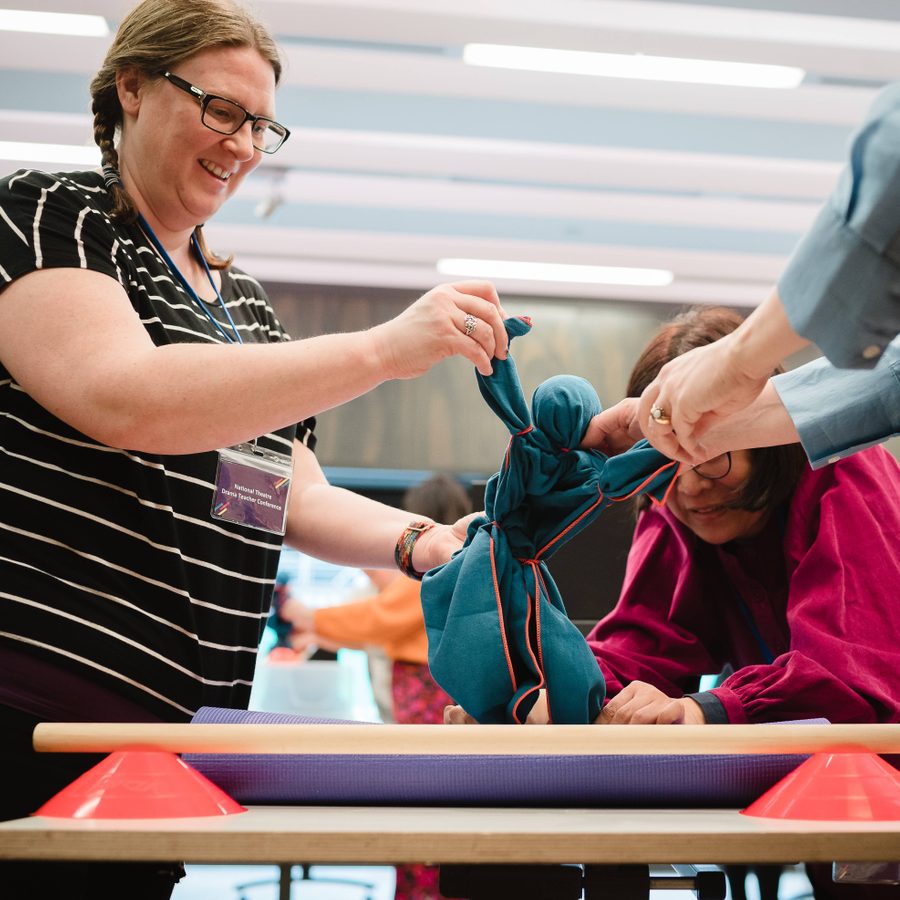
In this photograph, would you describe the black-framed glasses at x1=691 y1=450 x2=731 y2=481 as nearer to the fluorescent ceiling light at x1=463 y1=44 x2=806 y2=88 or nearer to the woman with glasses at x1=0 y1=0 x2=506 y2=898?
the woman with glasses at x1=0 y1=0 x2=506 y2=898

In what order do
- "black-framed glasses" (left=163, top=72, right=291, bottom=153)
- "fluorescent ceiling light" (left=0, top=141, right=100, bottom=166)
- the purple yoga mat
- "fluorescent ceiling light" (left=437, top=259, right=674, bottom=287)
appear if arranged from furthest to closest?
"fluorescent ceiling light" (left=437, top=259, right=674, bottom=287) < "fluorescent ceiling light" (left=0, top=141, right=100, bottom=166) < "black-framed glasses" (left=163, top=72, right=291, bottom=153) < the purple yoga mat

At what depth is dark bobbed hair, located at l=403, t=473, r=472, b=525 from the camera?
337 cm

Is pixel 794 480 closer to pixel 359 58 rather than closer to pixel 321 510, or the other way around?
pixel 321 510

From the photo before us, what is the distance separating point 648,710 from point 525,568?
218mm

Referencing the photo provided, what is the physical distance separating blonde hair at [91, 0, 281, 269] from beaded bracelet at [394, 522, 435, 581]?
54 cm

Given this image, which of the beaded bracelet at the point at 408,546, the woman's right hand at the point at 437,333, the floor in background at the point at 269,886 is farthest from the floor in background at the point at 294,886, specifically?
the woman's right hand at the point at 437,333

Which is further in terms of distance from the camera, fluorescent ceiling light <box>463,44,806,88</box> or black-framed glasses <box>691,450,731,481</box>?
fluorescent ceiling light <box>463,44,806,88</box>

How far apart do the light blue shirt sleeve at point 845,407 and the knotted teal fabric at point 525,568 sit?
16cm

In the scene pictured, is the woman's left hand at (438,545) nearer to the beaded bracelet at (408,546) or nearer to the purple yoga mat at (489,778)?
the beaded bracelet at (408,546)

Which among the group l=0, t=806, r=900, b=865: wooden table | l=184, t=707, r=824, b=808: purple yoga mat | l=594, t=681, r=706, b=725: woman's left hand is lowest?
l=0, t=806, r=900, b=865: wooden table

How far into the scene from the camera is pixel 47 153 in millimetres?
4719

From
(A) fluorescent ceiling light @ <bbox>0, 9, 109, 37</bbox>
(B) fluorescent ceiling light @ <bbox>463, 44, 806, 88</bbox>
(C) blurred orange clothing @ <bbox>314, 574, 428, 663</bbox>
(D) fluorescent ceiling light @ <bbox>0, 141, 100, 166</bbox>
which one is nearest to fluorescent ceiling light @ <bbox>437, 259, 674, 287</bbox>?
(B) fluorescent ceiling light @ <bbox>463, 44, 806, 88</bbox>

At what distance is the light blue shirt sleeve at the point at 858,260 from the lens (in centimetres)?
75

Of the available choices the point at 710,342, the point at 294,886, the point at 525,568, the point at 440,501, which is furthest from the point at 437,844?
the point at 294,886
